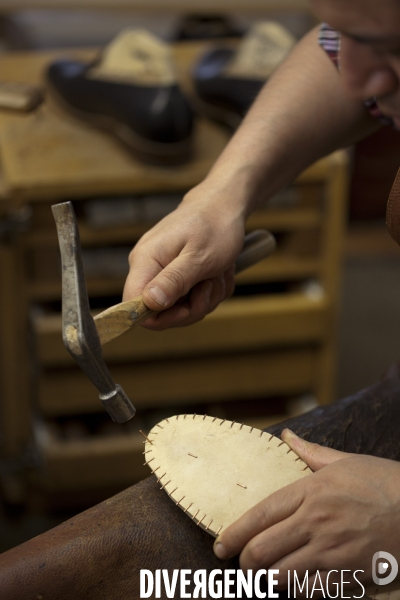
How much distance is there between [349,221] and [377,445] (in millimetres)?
2388

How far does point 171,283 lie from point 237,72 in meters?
1.09

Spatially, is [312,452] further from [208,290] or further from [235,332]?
[235,332]

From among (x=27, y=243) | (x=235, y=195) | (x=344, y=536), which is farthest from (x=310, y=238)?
(x=344, y=536)

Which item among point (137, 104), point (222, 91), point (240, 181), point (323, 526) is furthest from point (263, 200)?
point (222, 91)

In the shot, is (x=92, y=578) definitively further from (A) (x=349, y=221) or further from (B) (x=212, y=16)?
(A) (x=349, y=221)

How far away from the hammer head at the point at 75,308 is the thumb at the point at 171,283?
0.12 meters

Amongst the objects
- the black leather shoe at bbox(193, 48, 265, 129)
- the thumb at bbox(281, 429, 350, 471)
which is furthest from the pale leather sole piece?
the black leather shoe at bbox(193, 48, 265, 129)

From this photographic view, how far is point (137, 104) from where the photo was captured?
167 centimetres

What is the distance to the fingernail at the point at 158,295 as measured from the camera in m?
0.91

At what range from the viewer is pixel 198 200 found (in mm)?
1025

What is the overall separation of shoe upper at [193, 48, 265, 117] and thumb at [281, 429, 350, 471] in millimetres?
1066

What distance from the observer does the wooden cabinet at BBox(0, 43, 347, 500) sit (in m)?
1.63

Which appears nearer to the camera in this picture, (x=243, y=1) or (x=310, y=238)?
(x=310, y=238)

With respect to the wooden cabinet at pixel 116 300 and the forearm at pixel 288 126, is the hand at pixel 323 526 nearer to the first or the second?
the forearm at pixel 288 126
